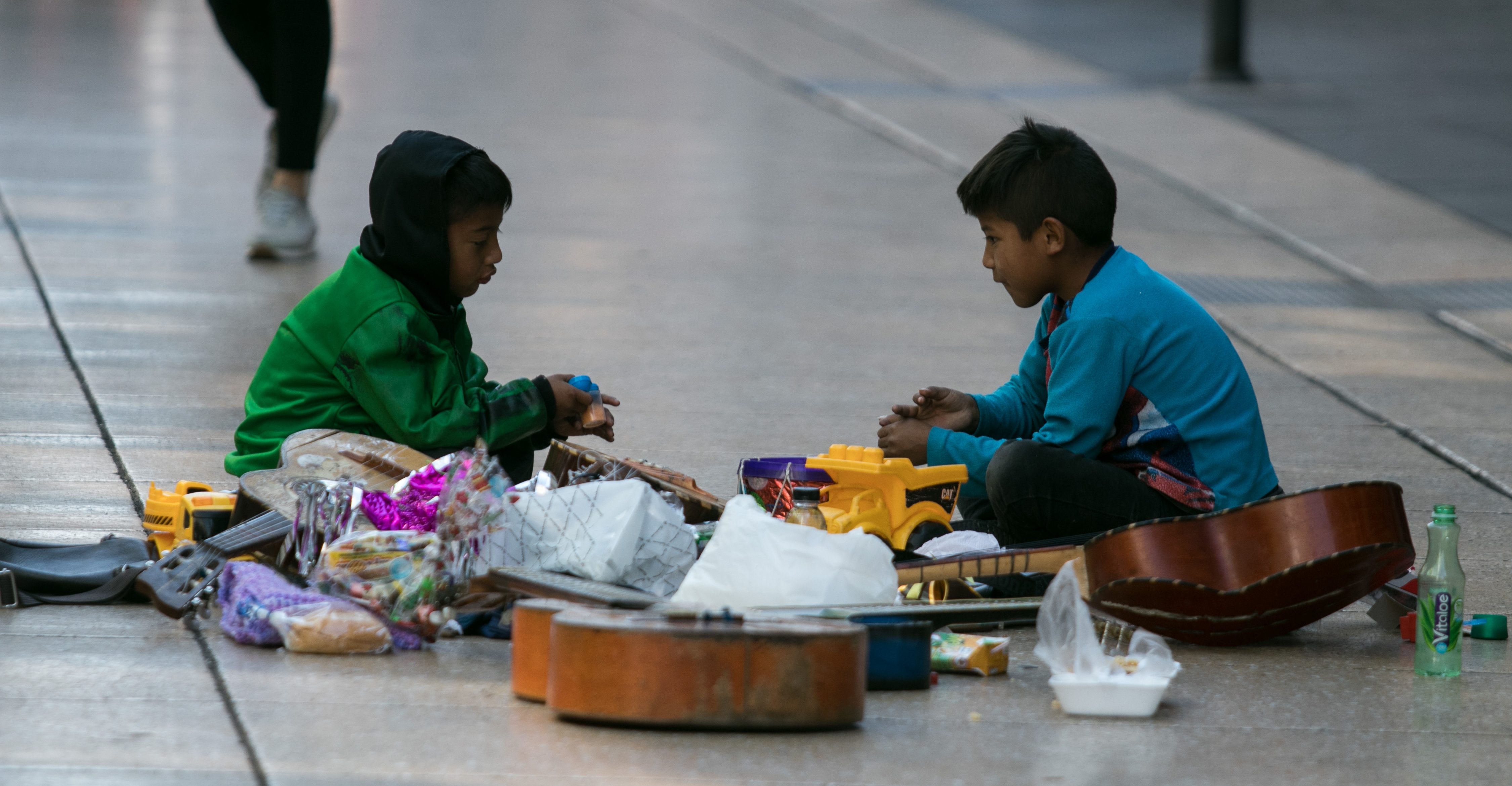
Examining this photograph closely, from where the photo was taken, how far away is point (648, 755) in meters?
2.74

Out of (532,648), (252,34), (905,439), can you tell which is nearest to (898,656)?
(532,648)

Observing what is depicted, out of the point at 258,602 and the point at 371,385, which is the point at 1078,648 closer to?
the point at 258,602

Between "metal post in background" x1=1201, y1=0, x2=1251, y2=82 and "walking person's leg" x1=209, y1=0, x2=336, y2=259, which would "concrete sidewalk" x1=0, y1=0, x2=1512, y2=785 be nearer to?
"walking person's leg" x1=209, y1=0, x2=336, y2=259

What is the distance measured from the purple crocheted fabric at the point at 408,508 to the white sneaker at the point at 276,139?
384 cm

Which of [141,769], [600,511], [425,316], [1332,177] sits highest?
[1332,177]

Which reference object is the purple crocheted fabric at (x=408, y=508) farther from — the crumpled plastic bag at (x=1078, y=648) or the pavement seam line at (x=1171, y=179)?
the pavement seam line at (x=1171, y=179)

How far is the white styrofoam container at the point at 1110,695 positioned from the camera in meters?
3.02

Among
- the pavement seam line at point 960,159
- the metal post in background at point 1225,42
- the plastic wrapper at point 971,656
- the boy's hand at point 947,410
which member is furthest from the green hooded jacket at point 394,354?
the metal post in background at point 1225,42

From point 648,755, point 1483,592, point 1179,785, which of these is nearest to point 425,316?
point 648,755

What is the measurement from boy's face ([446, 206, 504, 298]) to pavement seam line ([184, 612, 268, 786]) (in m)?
1.01

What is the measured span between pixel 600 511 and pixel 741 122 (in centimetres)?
798

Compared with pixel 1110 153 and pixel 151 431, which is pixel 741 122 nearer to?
pixel 1110 153

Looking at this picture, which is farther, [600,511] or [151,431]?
[151,431]

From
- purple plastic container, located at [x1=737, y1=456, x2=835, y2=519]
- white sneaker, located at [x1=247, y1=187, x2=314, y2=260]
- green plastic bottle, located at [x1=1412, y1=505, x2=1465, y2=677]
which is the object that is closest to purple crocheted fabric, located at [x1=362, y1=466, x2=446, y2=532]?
purple plastic container, located at [x1=737, y1=456, x2=835, y2=519]
